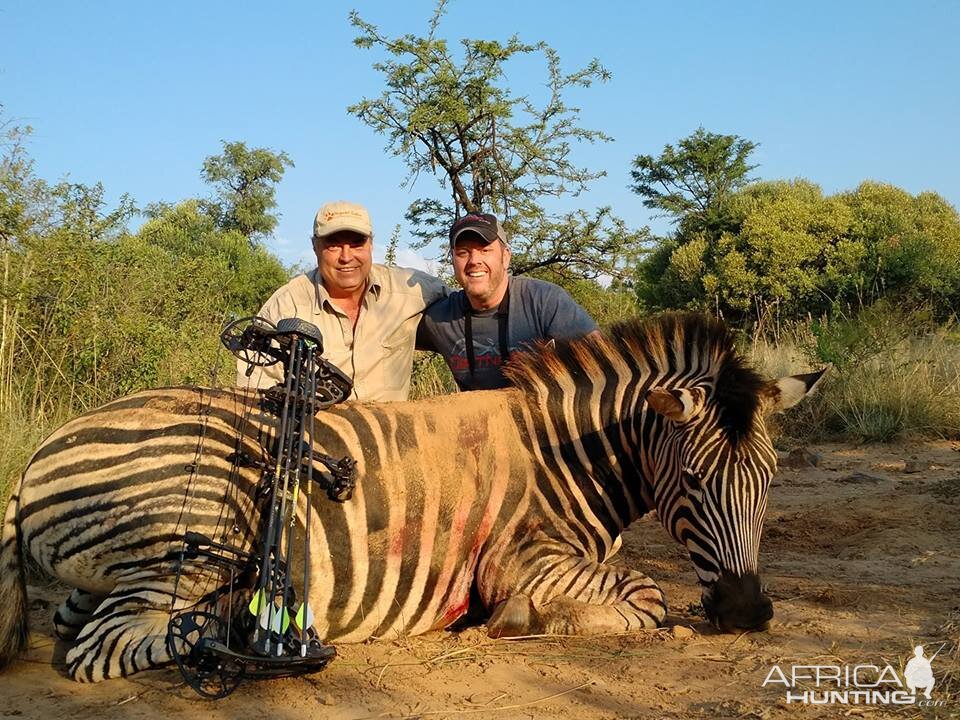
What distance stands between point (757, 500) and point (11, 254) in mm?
5736

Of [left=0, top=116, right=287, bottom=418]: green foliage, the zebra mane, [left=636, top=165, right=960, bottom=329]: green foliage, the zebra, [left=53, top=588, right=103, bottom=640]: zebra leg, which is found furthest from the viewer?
[left=636, top=165, right=960, bottom=329]: green foliage

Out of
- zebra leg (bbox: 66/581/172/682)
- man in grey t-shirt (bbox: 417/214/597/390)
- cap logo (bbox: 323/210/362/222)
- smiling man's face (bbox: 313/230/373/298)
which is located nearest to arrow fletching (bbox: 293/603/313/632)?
zebra leg (bbox: 66/581/172/682)

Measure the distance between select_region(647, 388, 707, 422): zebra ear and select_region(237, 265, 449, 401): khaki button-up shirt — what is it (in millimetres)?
2128

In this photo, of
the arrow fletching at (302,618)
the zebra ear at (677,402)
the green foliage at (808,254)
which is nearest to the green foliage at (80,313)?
the arrow fletching at (302,618)

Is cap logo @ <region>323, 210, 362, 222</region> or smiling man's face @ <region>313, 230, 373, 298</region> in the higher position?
cap logo @ <region>323, 210, 362, 222</region>

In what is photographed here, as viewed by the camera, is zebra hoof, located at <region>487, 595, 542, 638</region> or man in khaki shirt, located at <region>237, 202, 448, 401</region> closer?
zebra hoof, located at <region>487, 595, 542, 638</region>

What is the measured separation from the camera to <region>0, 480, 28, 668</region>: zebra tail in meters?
3.47

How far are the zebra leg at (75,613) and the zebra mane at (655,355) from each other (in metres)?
2.07

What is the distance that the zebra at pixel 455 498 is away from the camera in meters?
3.42

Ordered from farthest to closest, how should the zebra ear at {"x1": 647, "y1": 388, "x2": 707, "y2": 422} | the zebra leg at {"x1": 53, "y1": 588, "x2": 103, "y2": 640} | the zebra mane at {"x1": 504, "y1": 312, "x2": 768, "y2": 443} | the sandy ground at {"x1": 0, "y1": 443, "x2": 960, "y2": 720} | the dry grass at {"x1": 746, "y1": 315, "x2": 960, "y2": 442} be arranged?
the dry grass at {"x1": 746, "y1": 315, "x2": 960, "y2": 442} < the zebra mane at {"x1": 504, "y1": 312, "x2": 768, "y2": 443} < the zebra leg at {"x1": 53, "y1": 588, "x2": 103, "y2": 640} < the zebra ear at {"x1": 647, "y1": 388, "x2": 707, "y2": 422} < the sandy ground at {"x1": 0, "y1": 443, "x2": 960, "y2": 720}

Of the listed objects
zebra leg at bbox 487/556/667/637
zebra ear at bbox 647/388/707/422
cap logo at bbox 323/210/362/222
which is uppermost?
cap logo at bbox 323/210/362/222

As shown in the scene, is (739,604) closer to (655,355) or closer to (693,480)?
(693,480)

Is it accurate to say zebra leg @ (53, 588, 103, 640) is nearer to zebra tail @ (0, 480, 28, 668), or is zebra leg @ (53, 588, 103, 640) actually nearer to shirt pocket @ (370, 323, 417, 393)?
zebra tail @ (0, 480, 28, 668)

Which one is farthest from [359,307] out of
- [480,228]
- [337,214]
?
[480,228]
